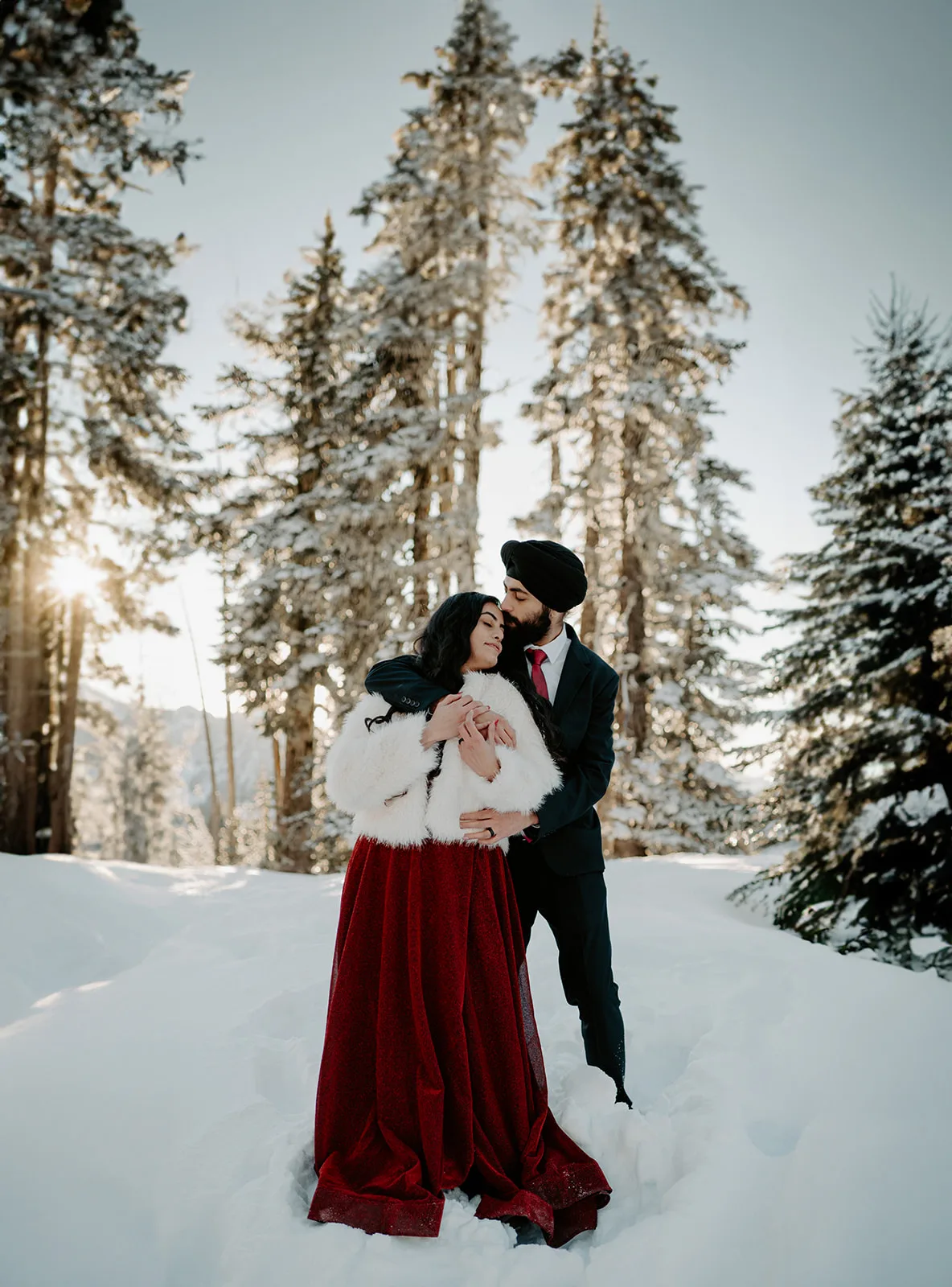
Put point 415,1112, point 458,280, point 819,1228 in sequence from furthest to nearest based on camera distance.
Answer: point 458,280, point 415,1112, point 819,1228

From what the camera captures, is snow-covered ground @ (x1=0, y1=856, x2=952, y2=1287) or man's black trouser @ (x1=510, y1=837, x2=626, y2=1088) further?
man's black trouser @ (x1=510, y1=837, x2=626, y2=1088)

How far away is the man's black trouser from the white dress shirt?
2.24 ft

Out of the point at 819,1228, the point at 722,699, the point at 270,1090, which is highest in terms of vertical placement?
the point at 722,699

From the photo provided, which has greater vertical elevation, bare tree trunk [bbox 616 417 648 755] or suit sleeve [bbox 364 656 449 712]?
bare tree trunk [bbox 616 417 648 755]

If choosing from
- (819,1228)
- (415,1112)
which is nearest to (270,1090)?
(415,1112)

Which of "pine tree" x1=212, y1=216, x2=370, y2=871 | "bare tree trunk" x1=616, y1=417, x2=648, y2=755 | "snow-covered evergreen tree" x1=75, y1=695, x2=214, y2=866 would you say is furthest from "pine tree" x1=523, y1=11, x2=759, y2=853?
"snow-covered evergreen tree" x1=75, y1=695, x2=214, y2=866

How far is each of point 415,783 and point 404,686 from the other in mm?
361

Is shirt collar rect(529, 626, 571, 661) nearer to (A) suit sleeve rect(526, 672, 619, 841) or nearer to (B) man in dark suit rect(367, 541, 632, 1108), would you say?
(B) man in dark suit rect(367, 541, 632, 1108)

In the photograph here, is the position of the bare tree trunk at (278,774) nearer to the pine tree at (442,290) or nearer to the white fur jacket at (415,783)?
the pine tree at (442,290)

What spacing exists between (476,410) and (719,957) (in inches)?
371

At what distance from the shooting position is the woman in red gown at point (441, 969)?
2434mm

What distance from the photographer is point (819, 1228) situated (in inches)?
83.0

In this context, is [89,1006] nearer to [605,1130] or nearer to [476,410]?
[605,1130]

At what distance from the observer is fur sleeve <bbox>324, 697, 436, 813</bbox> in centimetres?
256
